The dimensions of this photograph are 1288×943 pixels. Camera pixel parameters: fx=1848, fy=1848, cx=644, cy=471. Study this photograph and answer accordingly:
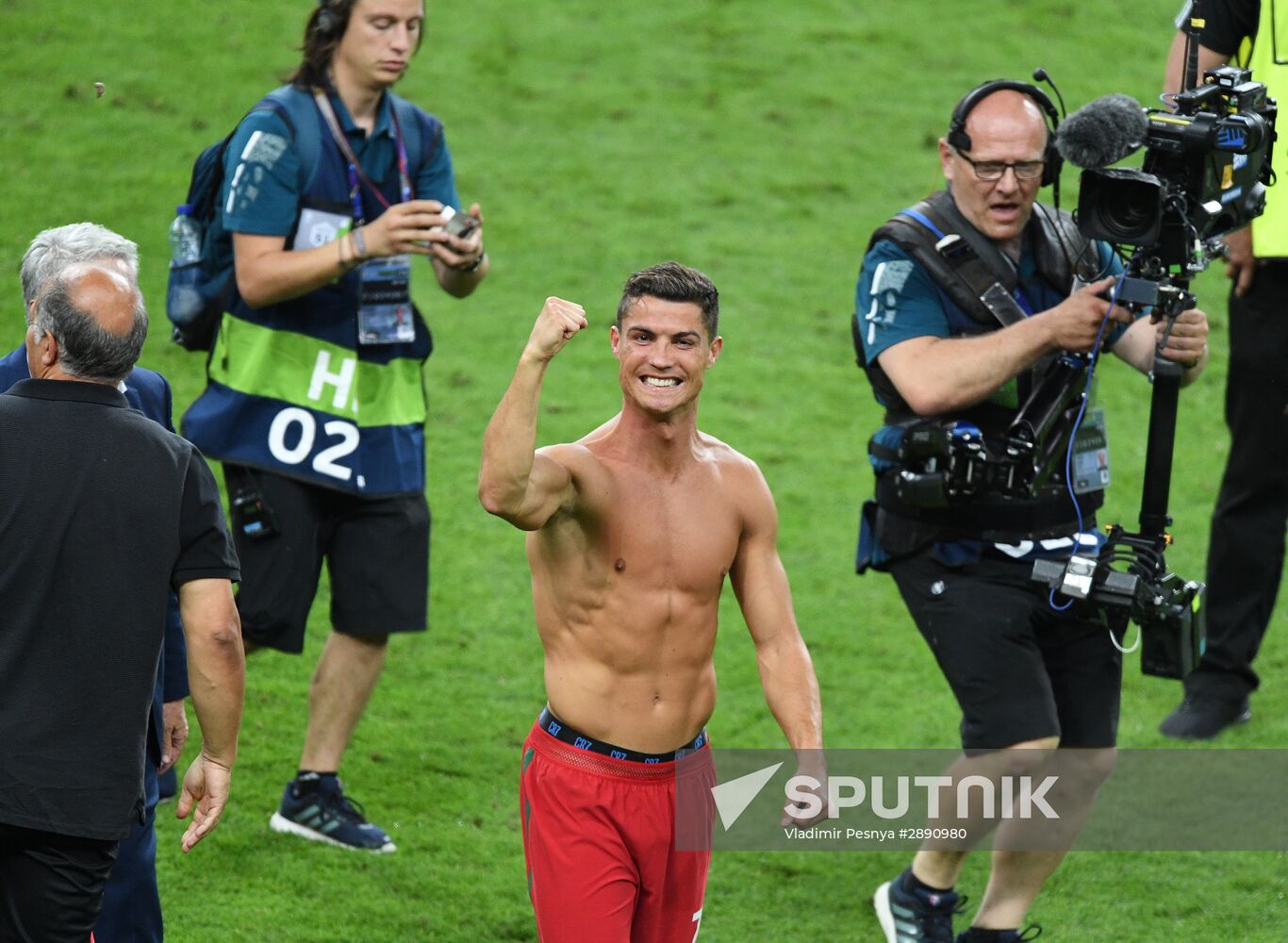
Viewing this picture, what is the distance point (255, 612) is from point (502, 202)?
6.59 meters

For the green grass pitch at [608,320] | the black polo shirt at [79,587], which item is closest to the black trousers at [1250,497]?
the green grass pitch at [608,320]

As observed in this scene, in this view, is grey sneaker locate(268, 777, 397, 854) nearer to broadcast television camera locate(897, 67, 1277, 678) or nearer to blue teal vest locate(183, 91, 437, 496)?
blue teal vest locate(183, 91, 437, 496)

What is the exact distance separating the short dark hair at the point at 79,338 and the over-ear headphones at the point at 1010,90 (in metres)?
2.69

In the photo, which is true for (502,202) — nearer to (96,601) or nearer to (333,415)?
(333,415)

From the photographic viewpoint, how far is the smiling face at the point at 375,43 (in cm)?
598

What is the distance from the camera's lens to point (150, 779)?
445 centimetres

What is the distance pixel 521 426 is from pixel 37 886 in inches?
55.6

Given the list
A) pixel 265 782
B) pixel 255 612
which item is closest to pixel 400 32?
pixel 255 612

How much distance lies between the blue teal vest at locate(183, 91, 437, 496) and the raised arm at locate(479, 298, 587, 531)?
1.89m

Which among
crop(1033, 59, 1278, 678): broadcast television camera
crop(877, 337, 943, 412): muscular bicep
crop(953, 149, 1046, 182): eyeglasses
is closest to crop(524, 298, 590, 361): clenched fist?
crop(877, 337, 943, 412): muscular bicep

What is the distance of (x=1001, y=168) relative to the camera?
555cm

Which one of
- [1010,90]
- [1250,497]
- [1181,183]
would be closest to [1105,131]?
[1181,183]

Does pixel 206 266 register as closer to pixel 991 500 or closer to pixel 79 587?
pixel 79 587

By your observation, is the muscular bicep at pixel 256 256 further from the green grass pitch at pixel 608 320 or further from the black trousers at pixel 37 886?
the black trousers at pixel 37 886
